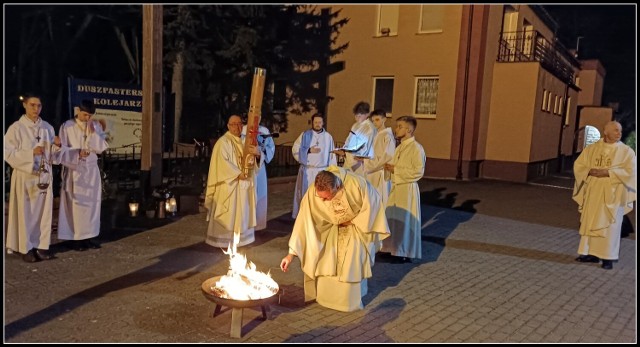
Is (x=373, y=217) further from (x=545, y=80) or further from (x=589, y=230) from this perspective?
(x=545, y=80)

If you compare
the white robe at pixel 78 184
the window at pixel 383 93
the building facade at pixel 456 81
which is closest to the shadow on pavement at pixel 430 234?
the building facade at pixel 456 81

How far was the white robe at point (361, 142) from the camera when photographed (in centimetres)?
838

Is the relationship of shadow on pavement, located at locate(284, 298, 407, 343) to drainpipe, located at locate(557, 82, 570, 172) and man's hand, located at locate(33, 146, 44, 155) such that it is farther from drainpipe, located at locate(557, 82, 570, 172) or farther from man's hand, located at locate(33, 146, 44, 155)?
drainpipe, located at locate(557, 82, 570, 172)

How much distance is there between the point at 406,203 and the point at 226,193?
8.61 ft

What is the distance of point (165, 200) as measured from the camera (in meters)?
9.48

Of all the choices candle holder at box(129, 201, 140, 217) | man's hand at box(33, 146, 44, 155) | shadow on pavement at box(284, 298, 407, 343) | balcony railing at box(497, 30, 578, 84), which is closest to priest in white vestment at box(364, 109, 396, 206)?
shadow on pavement at box(284, 298, 407, 343)

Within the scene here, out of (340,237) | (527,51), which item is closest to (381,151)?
(340,237)

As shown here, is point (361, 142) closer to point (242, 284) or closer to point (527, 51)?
point (242, 284)

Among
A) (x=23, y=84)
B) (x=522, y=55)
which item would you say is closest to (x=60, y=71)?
(x=23, y=84)

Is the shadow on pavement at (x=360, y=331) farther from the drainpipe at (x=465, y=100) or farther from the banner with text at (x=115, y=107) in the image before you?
the drainpipe at (x=465, y=100)

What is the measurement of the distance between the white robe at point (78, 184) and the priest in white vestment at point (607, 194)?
7232mm

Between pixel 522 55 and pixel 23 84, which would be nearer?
pixel 522 55

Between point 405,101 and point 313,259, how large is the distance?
14994 mm

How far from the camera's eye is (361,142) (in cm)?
834
